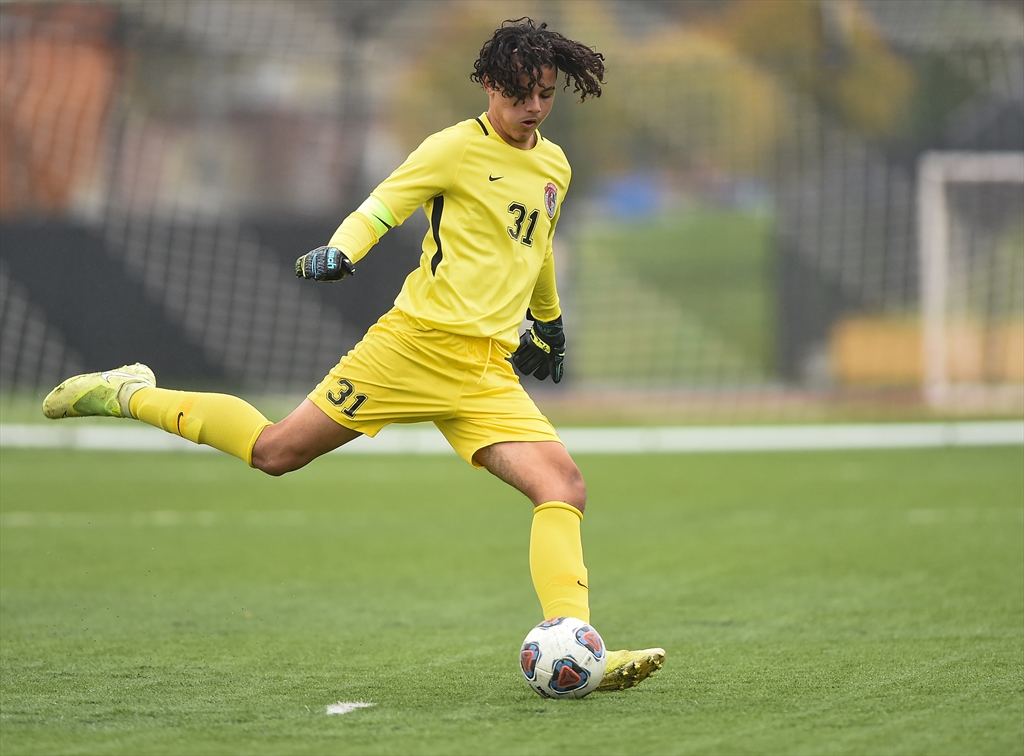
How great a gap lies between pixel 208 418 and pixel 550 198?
4.70 ft

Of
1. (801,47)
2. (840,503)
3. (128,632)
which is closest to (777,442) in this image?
(840,503)

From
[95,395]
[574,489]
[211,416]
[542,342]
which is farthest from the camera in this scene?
[542,342]

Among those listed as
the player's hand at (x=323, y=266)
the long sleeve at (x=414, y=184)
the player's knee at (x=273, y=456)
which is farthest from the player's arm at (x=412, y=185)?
the player's knee at (x=273, y=456)

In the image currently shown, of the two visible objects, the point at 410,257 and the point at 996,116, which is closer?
the point at 410,257

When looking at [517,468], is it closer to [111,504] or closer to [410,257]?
[111,504]

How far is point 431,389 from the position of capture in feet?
15.7

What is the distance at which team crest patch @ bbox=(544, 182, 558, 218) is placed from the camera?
481 cm

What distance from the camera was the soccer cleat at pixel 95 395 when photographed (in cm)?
532

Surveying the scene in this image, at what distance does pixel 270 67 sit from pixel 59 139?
9.02 ft

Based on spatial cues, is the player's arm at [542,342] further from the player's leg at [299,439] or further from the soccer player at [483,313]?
the player's leg at [299,439]

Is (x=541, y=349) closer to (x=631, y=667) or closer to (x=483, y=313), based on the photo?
(x=483, y=313)

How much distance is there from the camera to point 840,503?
962 centimetres

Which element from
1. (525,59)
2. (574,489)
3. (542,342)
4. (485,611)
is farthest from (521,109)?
(485,611)

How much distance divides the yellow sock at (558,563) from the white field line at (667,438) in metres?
8.45
